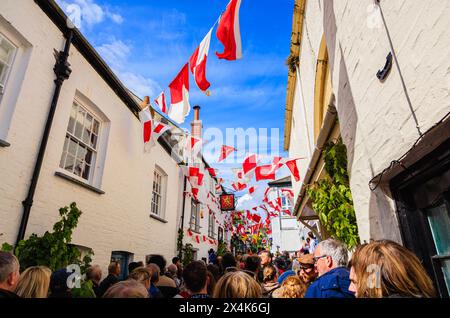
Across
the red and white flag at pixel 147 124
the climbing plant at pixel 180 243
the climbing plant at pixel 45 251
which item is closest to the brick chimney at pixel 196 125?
the climbing plant at pixel 180 243

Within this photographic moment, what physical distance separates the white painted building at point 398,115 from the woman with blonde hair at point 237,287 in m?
Result: 1.33

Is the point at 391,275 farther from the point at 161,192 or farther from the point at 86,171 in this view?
the point at 161,192

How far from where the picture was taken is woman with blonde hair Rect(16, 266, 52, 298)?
2.29 metres

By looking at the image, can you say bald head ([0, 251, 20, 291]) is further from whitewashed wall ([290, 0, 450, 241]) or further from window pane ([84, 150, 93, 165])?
window pane ([84, 150, 93, 165])

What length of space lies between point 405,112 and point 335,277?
1426 mm

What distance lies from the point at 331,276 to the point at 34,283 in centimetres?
260

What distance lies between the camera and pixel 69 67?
5109 millimetres

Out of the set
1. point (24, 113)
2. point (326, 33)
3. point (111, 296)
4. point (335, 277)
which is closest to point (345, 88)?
point (326, 33)

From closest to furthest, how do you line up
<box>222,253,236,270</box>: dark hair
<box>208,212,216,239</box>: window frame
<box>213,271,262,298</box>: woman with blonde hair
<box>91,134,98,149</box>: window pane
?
<box>213,271,262,298</box>: woman with blonde hair
<box>222,253,236,270</box>: dark hair
<box>91,134,98,149</box>: window pane
<box>208,212,216,239</box>: window frame

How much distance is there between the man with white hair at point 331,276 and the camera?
6.63ft

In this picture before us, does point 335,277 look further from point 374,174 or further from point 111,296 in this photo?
point 111,296

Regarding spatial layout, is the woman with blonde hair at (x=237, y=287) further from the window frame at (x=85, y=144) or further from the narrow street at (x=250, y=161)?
the window frame at (x=85, y=144)

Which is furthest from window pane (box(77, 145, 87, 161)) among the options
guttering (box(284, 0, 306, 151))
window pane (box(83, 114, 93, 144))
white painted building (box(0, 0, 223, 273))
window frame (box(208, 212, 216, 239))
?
window frame (box(208, 212, 216, 239))

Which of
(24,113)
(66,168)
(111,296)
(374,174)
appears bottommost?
(111,296)
